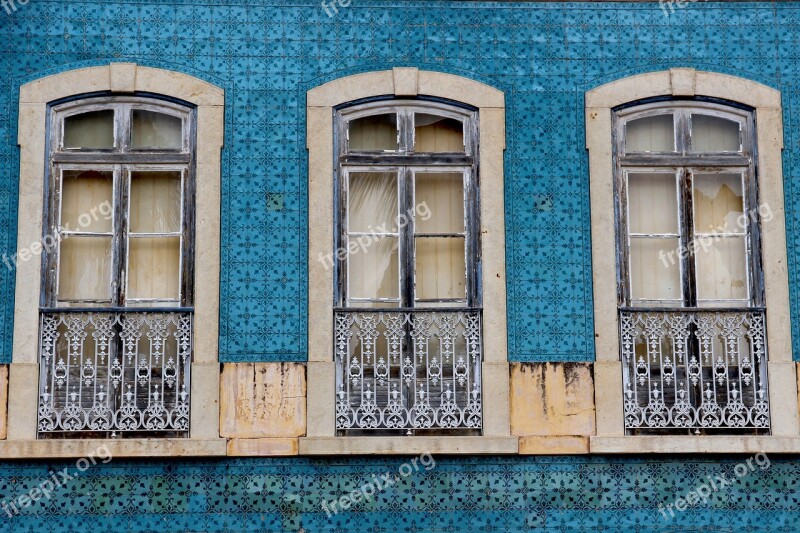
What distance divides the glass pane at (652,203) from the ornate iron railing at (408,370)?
1.52 m

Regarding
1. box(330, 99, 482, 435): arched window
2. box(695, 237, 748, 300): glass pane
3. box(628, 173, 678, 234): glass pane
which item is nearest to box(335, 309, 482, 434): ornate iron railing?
box(330, 99, 482, 435): arched window

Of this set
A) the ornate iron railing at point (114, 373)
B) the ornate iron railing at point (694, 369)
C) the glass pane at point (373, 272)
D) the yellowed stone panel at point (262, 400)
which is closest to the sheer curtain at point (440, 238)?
the glass pane at point (373, 272)

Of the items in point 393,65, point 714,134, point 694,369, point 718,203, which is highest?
point 393,65

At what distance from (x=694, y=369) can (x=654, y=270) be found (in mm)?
847

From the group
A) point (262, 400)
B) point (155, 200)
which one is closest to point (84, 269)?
point (155, 200)

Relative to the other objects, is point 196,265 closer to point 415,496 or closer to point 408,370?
point 408,370

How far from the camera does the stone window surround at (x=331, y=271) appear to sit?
8.38 m

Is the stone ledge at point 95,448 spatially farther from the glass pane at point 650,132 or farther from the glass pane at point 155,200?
the glass pane at point 650,132

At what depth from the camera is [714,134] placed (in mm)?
9109

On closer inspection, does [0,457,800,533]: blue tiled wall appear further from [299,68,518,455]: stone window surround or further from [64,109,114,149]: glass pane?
[64,109,114,149]: glass pane

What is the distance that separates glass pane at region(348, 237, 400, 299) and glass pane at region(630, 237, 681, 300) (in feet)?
6.11

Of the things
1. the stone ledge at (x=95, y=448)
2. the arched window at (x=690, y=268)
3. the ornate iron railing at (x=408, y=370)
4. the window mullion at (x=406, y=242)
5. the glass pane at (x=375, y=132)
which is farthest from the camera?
the glass pane at (x=375, y=132)

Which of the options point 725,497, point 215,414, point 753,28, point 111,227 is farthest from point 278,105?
point 725,497

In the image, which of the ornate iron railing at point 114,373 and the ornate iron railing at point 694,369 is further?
the ornate iron railing at point 694,369
